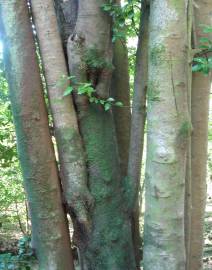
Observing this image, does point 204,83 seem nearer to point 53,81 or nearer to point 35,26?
point 53,81

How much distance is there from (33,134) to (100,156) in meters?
0.49

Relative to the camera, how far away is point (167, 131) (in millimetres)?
2229

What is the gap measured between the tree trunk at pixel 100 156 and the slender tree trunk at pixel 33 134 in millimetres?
234

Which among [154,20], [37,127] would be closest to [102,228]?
[37,127]

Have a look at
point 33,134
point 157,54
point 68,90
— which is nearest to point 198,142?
point 157,54

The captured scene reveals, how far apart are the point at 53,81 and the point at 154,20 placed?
2.61ft

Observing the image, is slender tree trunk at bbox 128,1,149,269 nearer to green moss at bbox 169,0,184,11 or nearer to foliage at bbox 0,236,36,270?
green moss at bbox 169,0,184,11

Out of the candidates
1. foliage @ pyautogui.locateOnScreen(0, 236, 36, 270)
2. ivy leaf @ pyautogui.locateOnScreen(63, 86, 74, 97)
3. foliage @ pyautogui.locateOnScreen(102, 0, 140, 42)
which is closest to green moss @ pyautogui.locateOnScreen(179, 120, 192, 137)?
ivy leaf @ pyautogui.locateOnScreen(63, 86, 74, 97)

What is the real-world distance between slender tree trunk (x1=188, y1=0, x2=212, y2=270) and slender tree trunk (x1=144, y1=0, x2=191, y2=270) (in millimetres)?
442

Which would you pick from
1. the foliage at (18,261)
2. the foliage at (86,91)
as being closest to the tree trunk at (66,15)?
the foliage at (86,91)

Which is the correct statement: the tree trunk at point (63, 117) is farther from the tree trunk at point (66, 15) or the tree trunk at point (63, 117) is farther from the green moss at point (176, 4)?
the green moss at point (176, 4)

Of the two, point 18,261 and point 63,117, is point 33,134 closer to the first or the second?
point 63,117

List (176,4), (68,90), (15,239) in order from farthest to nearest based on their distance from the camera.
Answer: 1. (15,239)
2. (68,90)
3. (176,4)

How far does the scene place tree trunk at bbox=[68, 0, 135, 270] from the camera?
269cm
